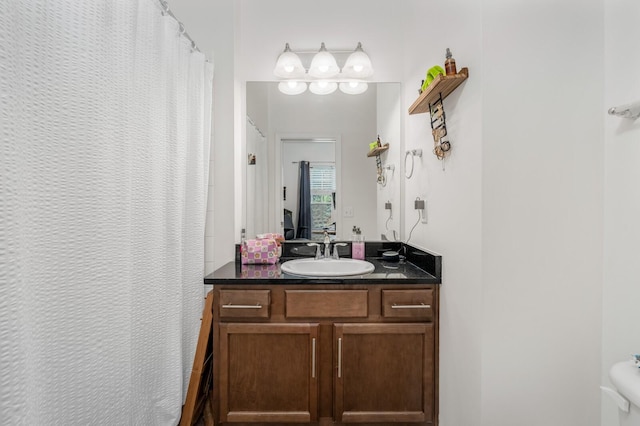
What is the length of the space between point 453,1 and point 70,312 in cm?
181

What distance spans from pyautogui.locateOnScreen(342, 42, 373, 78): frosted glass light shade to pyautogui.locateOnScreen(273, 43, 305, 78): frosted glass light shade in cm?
30

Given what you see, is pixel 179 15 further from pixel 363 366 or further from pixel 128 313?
pixel 363 366

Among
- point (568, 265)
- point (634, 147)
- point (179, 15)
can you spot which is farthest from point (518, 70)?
point (179, 15)

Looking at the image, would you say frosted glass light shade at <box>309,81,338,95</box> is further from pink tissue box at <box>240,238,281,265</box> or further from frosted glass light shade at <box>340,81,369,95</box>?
pink tissue box at <box>240,238,281,265</box>

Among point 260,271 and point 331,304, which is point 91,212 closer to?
point 260,271

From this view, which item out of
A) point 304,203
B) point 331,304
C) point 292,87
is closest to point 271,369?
point 331,304

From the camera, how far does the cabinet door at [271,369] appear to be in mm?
1508

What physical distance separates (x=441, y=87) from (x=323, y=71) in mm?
953

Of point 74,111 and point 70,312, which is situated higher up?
point 74,111

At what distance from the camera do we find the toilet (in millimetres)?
809

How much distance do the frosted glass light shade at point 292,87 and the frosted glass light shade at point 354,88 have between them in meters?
0.26

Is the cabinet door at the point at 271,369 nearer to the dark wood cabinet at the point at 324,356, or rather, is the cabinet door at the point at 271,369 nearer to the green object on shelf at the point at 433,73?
the dark wood cabinet at the point at 324,356

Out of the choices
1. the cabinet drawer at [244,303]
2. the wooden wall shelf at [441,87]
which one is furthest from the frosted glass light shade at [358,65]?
the cabinet drawer at [244,303]

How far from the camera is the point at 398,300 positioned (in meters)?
1.51
